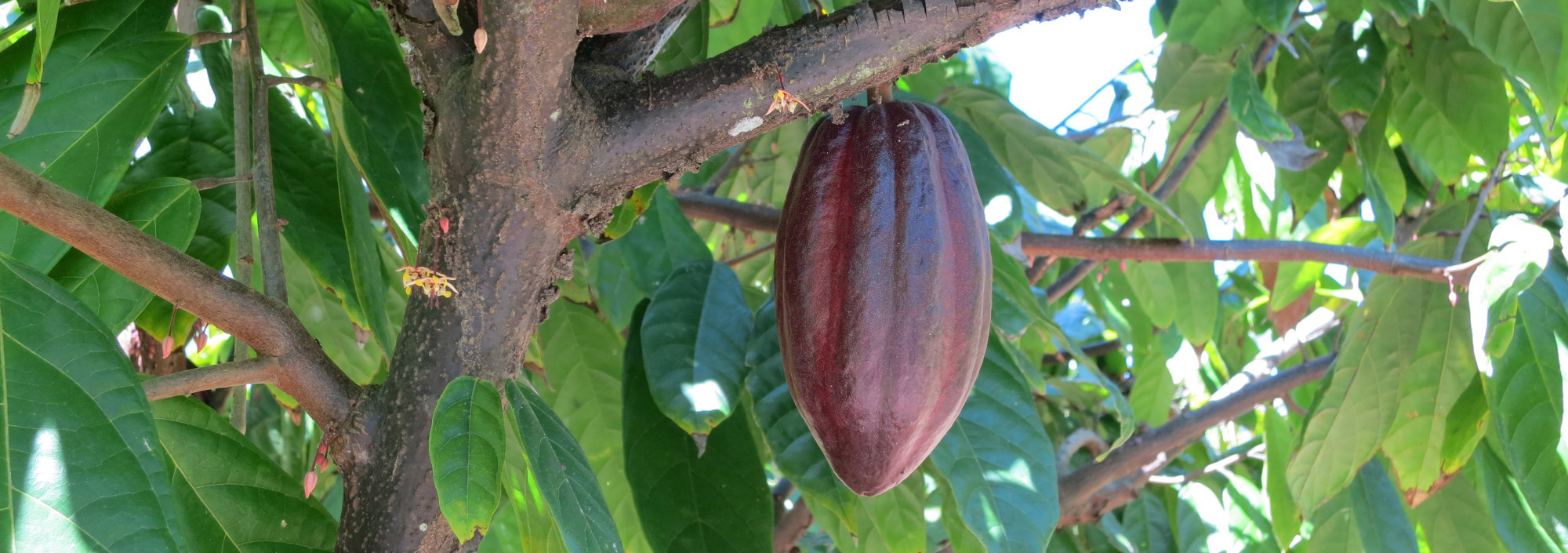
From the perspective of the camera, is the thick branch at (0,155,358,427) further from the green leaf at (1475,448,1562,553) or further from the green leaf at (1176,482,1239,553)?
the green leaf at (1176,482,1239,553)

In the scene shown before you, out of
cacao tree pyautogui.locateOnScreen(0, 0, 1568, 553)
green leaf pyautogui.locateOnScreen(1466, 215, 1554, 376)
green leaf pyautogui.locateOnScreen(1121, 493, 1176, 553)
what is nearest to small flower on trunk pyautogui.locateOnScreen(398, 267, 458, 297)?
cacao tree pyautogui.locateOnScreen(0, 0, 1568, 553)

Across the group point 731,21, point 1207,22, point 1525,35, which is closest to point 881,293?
point 731,21

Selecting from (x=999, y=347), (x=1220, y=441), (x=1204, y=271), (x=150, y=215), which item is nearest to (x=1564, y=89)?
(x=999, y=347)

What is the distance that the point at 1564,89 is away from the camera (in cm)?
124

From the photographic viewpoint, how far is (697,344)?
3.26 ft

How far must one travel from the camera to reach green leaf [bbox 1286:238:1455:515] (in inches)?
58.8

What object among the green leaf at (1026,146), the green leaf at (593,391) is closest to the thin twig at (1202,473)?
the green leaf at (1026,146)

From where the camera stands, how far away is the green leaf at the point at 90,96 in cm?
75

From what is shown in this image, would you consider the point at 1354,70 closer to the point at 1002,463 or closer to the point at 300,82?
the point at 1002,463

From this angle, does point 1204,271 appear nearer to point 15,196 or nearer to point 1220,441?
point 1220,441

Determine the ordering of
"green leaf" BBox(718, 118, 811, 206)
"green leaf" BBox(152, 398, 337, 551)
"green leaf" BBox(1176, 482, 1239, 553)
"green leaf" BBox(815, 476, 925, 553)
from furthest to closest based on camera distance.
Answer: "green leaf" BBox(1176, 482, 1239, 553) < "green leaf" BBox(718, 118, 811, 206) < "green leaf" BBox(815, 476, 925, 553) < "green leaf" BBox(152, 398, 337, 551)

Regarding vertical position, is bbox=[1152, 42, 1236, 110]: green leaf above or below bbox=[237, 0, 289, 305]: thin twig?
below

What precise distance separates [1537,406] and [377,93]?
3.95 feet

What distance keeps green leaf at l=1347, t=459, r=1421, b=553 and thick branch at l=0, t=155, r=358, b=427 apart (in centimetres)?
147
